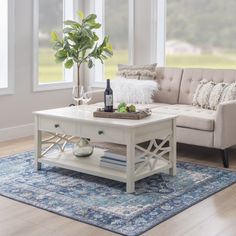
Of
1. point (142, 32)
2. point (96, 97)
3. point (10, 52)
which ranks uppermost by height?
point (142, 32)

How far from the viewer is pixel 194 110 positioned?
508cm

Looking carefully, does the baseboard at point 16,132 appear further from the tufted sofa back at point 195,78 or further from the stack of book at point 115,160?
the stack of book at point 115,160

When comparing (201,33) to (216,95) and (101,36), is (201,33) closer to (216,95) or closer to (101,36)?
(216,95)

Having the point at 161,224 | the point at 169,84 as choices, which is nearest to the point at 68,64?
the point at 169,84

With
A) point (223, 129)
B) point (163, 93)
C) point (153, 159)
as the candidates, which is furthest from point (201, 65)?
point (153, 159)

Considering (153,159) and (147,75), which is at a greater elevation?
(147,75)

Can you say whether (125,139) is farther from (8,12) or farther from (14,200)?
(8,12)

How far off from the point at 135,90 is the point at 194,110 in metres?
0.83

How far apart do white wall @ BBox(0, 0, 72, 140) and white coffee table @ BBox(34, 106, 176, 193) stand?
4.91ft


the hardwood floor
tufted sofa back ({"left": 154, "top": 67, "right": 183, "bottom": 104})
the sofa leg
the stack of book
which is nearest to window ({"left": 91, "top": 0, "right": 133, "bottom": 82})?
tufted sofa back ({"left": 154, "top": 67, "right": 183, "bottom": 104})

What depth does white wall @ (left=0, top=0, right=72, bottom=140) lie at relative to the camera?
583cm

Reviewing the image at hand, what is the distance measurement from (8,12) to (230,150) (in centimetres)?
307

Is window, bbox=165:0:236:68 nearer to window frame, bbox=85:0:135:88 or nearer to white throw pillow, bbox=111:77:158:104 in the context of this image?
window frame, bbox=85:0:135:88

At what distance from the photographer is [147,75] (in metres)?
5.80
